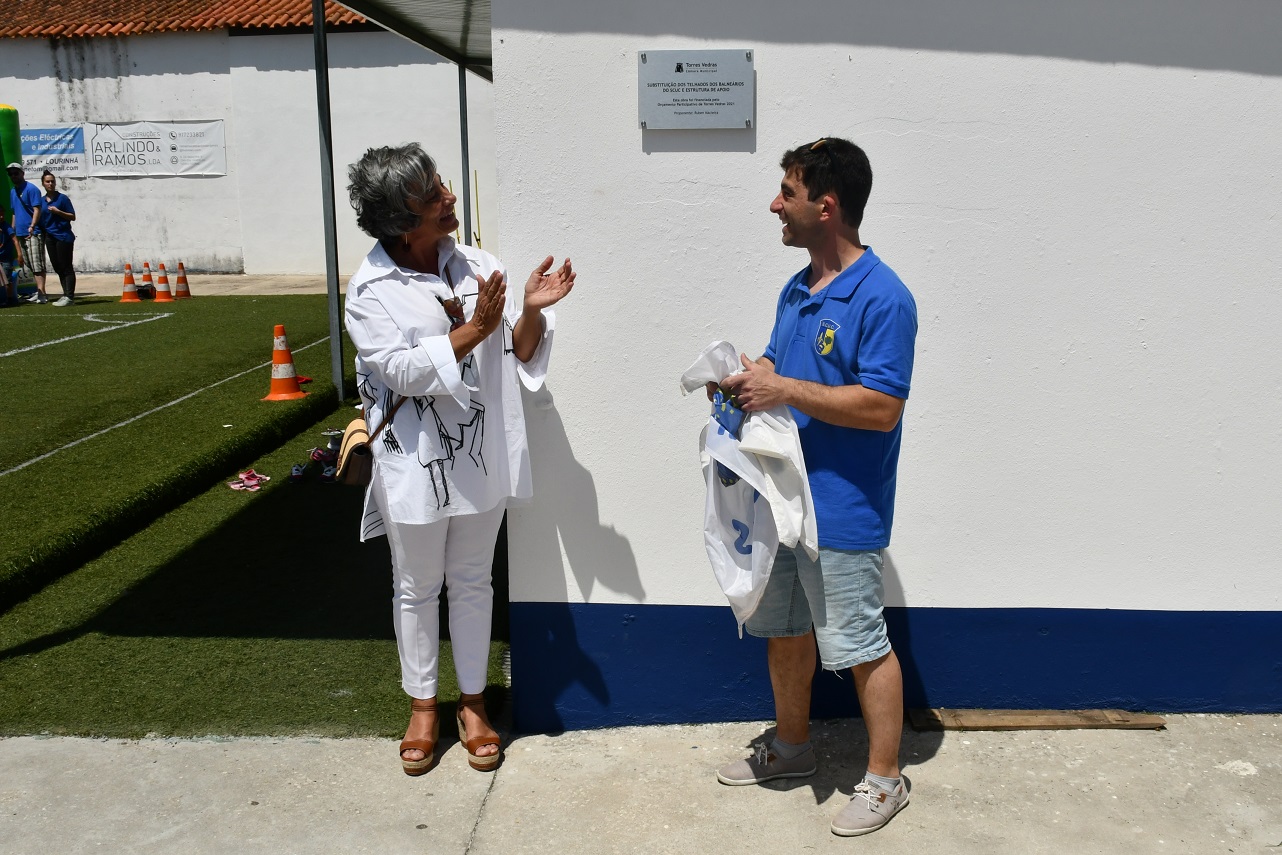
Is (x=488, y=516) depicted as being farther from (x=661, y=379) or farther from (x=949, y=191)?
(x=949, y=191)

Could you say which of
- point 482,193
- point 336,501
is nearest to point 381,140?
point 482,193

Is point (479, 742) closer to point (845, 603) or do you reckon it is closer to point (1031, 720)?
point (845, 603)

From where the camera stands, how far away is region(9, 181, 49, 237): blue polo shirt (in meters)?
16.3

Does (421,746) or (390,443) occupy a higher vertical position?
(390,443)

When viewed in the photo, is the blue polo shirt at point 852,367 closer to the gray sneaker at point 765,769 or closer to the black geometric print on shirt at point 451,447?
the gray sneaker at point 765,769

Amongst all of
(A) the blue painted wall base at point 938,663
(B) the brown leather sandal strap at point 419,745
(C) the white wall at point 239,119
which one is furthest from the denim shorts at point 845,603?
→ (C) the white wall at point 239,119

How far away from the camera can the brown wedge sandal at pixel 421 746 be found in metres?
3.60

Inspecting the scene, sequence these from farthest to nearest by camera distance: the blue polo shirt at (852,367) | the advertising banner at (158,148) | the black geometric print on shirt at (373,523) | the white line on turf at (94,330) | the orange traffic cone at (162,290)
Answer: the advertising banner at (158,148)
the orange traffic cone at (162,290)
the white line on turf at (94,330)
the black geometric print on shirt at (373,523)
the blue polo shirt at (852,367)

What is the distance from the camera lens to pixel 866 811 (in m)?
3.25

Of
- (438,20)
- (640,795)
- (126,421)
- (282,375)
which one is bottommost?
(640,795)

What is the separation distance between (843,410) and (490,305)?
1.04 metres

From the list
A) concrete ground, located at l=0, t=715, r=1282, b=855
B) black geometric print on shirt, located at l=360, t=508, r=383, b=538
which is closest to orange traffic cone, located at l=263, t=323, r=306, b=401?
concrete ground, located at l=0, t=715, r=1282, b=855

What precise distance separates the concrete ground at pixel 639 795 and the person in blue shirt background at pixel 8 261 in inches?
562

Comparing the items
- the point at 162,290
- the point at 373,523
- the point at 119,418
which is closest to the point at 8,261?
the point at 162,290
